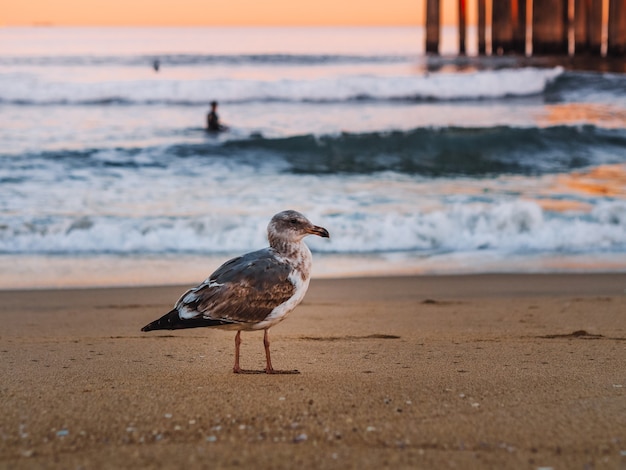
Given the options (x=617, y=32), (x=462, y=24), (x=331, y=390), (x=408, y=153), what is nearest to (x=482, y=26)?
(x=462, y=24)

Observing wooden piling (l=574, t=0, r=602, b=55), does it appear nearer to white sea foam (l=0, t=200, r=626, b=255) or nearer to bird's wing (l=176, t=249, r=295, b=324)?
white sea foam (l=0, t=200, r=626, b=255)

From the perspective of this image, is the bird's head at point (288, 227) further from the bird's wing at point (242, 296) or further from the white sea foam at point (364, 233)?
the white sea foam at point (364, 233)

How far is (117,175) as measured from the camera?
1182 cm

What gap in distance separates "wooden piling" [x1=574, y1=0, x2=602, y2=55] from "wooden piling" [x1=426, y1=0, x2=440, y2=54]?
195 inches

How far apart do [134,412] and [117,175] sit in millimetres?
9194

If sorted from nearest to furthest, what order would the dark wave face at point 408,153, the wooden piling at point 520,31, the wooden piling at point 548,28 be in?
the dark wave face at point 408,153
the wooden piling at point 548,28
the wooden piling at point 520,31

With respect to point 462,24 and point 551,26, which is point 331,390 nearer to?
point 551,26

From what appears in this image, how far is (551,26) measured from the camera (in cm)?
3014

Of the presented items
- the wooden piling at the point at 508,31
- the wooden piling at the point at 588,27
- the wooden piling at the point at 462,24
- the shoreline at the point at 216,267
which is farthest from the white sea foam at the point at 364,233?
the wooden piling at the point at 462,24

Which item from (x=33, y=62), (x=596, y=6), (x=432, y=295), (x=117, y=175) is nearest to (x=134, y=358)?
(x=432, y=295)

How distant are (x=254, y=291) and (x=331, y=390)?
1.77ft

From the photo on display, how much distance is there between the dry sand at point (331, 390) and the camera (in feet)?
8.55

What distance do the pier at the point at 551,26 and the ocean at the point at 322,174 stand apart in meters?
4.32

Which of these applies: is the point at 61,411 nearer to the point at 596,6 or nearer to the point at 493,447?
the point at 493,447
